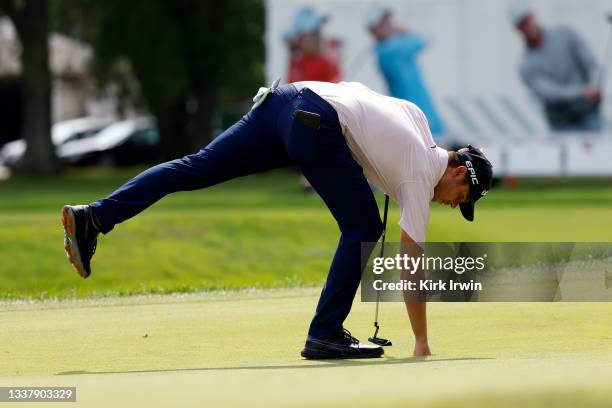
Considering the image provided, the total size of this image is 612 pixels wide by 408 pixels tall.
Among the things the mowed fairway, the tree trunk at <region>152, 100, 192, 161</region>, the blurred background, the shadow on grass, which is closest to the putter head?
the mowed fairway

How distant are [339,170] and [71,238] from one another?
138cm

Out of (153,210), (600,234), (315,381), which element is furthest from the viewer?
(153,210)

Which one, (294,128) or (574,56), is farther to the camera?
(574,56)

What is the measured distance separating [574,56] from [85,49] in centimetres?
3081

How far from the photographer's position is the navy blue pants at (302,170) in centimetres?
736

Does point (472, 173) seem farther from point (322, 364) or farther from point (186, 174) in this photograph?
point (186, 174)

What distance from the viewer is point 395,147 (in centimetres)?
718

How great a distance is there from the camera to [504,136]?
30.0 meters

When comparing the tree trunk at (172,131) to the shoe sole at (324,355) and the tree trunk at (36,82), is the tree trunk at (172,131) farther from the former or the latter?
the shoe sole at (324,355)

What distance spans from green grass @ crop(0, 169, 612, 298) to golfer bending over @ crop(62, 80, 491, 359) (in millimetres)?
4329

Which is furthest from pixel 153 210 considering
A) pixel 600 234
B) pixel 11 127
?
pixel 11 127

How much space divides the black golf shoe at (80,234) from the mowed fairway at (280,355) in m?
0.47

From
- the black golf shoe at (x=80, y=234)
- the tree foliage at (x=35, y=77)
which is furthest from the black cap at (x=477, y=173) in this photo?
Answer: the tree foliage at (x=35, y=77)

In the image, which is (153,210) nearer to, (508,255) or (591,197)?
(591,197)
